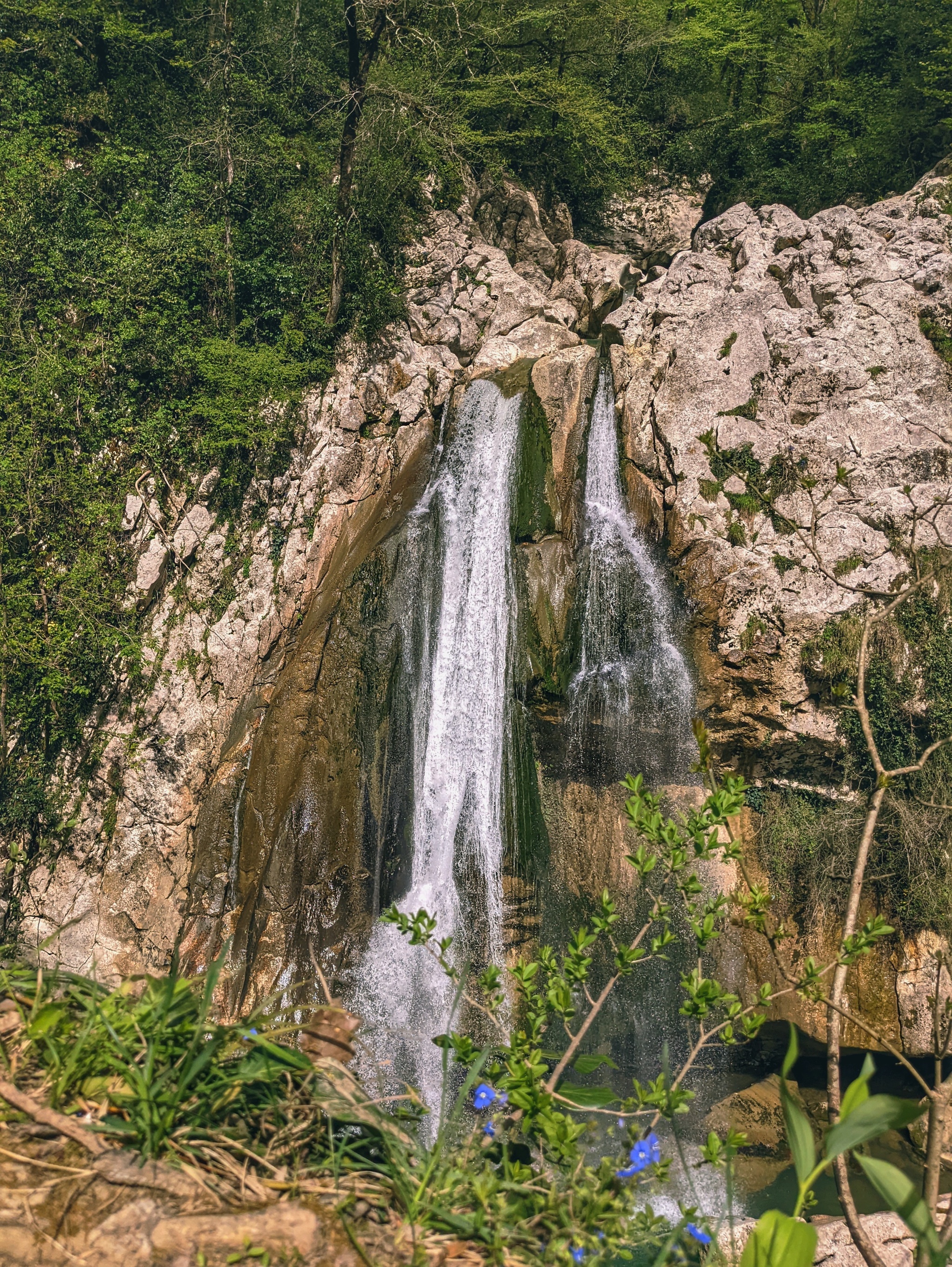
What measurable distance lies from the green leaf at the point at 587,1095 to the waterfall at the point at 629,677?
21.9ft

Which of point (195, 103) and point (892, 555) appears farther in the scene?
point (195, 103)

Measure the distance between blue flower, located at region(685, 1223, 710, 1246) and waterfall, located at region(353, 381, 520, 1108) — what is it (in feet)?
20.2

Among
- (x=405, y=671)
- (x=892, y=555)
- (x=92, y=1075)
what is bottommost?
(x=92, y=1075)

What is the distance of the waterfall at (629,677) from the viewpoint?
8867mm

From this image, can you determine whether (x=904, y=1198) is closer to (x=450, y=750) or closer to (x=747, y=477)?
(x=450, y=750)

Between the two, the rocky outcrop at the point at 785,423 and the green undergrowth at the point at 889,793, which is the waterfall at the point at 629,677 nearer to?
the rocky outcrop at the point at 785,423

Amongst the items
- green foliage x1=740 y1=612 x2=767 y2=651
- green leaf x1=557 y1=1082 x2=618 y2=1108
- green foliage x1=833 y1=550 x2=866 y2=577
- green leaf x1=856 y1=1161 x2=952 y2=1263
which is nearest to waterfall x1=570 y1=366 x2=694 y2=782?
green foliage x1=740 y1=612 x2=767 y2=651

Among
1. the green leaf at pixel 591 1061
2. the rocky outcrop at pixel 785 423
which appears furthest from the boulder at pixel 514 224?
the green leaf at pixel 591 1061

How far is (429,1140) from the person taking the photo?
23.6ft

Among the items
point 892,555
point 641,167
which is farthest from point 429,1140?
point 641,167

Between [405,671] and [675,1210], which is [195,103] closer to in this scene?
[405,671]

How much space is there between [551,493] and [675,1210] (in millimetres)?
7067

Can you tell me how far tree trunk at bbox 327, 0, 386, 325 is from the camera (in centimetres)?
1172

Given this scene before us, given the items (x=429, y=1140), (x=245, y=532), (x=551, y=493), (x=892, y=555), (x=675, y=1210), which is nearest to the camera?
(x=675, y=1210)
